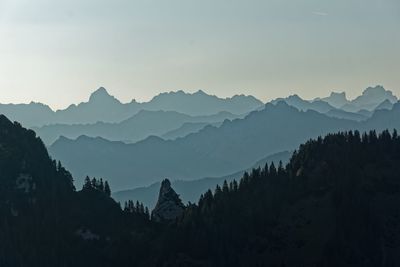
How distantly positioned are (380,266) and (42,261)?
76728 millimetres

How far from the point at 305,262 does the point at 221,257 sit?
1932 centimetres

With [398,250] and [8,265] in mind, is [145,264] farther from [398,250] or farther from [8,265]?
[398,250]

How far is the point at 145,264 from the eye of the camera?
19988cm

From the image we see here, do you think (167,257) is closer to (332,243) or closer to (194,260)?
(194,260)

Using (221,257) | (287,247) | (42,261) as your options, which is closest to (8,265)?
(42,261)

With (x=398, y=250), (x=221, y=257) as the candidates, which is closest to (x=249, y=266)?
(x=221, y=257)

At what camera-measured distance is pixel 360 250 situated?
199 m

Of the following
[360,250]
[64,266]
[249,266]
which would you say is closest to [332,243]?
[360,250]

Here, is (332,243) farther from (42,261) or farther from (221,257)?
(42,261)

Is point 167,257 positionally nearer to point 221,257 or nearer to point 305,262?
point 221,257

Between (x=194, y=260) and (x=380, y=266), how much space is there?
137 ft

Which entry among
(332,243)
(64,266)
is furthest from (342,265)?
(64,266)

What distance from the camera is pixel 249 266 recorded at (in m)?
194

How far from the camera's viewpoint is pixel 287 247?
19950 cm
